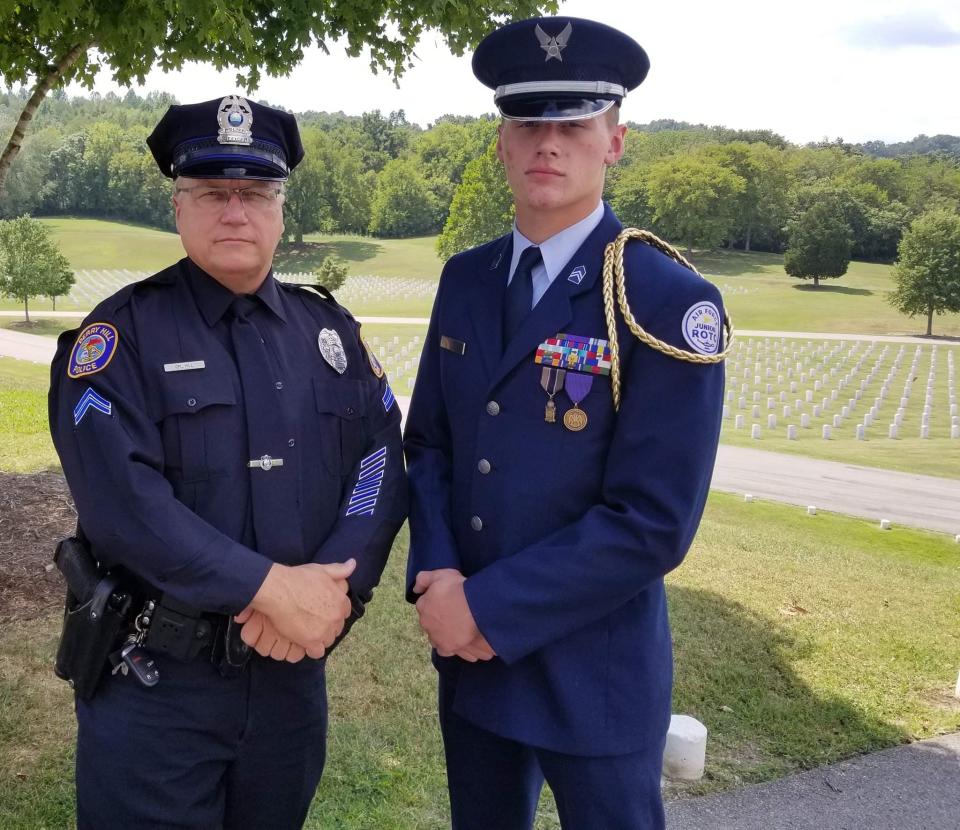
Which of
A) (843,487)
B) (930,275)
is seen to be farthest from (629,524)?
(930,275)

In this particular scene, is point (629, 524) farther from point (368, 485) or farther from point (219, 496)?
point (219, 496)

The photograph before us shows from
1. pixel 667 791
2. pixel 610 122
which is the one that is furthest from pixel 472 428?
pixel 667 791

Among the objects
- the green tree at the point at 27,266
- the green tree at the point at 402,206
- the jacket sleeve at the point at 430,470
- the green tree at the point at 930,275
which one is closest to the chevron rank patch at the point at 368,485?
the jacket sleeve at the point at 430,470

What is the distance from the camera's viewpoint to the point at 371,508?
2408 mm

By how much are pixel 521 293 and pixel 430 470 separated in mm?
588

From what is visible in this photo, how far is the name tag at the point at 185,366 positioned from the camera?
2205 millimetres

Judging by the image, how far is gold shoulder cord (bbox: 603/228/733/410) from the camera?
2045 millimetres

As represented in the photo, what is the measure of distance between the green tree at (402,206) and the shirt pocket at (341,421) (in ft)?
286

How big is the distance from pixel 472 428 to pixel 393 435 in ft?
1.03

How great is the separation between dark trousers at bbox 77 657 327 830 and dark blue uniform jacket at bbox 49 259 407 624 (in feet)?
0.99

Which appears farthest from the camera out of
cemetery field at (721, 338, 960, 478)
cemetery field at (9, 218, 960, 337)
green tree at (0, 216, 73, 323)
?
cemetery field at (9, 218, 960, 337)

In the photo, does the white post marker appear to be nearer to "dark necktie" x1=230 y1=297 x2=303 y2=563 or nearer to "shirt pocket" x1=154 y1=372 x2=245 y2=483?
"dark necktie" x1=230 y1=297 x2=303 y2=563

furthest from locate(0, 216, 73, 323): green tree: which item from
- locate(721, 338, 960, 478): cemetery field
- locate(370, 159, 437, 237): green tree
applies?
locate(370, 159, 437, 237): green tree

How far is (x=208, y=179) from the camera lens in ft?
7.52
